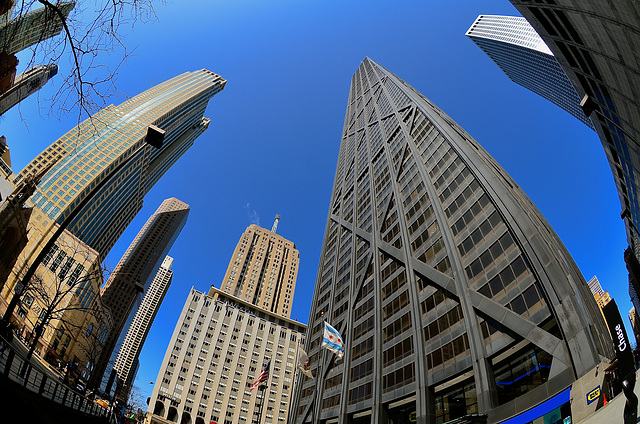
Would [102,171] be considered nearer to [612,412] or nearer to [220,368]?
[220,368]

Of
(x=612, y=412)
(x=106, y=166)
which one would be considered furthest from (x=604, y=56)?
(x=106, y=166)

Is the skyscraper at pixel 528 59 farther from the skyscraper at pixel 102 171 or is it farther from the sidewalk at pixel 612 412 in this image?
the skyscraper at pixel 102 171

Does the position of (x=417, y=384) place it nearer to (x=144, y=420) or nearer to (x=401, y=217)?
(x=401, y=217)

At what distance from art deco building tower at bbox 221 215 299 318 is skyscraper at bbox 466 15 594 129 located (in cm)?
14137

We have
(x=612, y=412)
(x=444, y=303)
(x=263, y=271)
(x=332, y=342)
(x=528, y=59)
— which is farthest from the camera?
(x=263, y=271)

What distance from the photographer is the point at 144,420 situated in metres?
86.0

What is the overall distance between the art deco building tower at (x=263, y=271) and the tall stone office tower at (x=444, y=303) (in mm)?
106661

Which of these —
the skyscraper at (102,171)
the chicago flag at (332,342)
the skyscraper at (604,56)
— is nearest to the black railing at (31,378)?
the chicago flag at (332,342)

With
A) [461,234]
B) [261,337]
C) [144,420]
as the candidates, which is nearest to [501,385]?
[461,234]

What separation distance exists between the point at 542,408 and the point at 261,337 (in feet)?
369

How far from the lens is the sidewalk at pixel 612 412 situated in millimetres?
13736

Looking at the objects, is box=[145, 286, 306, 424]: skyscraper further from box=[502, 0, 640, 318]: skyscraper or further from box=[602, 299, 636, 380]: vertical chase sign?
box=[602, 299, 636, 380]: vertical chase sign

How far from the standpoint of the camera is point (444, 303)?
33.1 meters

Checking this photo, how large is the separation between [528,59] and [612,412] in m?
137
